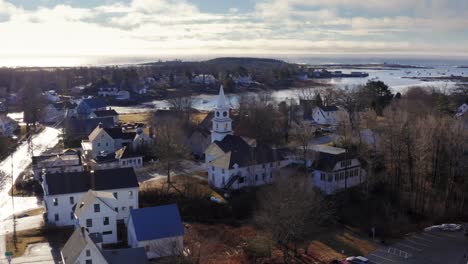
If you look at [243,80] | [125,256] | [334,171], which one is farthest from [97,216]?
[243,80]

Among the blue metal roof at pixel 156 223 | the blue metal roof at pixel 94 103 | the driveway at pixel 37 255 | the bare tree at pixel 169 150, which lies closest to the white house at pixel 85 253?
the driveway at pixel 37 255

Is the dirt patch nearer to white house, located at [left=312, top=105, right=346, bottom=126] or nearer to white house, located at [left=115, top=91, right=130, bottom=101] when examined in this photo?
white house, located at [left=312, top=105, right=346, bottom=126]

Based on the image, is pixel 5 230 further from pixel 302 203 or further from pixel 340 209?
pixel 340 209

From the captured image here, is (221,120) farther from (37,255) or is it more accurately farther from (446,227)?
(37,255)

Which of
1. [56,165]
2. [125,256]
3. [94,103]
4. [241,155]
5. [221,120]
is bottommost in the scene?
[125,256]

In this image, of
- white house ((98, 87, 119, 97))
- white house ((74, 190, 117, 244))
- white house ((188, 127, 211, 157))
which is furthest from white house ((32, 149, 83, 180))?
white house ((98, 87, 119, 97))

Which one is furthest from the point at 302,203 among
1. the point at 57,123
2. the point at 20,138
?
the point at 57,123
